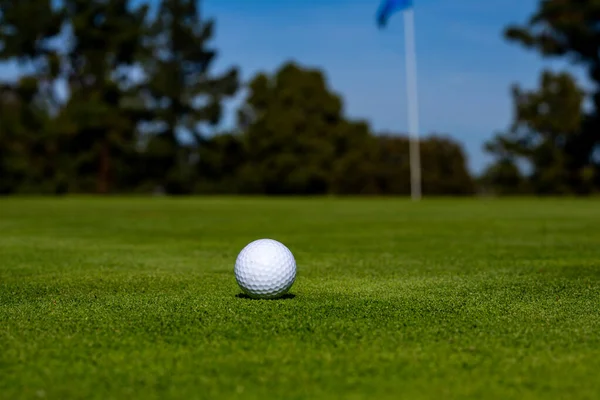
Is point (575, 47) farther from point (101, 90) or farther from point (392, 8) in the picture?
point (101, 90)

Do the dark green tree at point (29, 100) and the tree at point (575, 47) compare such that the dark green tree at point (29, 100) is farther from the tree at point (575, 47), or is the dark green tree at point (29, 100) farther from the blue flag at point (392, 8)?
the tree at point (575, 47)

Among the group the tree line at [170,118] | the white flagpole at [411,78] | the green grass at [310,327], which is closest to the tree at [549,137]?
the tree line at [170,118]

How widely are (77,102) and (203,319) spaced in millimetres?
44604

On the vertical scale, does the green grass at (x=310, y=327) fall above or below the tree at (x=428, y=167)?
below

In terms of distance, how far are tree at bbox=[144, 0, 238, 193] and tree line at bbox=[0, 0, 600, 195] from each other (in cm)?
8

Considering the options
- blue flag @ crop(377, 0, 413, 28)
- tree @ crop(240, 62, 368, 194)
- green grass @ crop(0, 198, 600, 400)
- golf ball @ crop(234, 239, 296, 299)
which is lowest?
green grass @ crop(0, 198, 600, 400)

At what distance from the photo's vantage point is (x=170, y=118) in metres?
49.2

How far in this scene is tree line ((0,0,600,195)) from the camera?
153 ft

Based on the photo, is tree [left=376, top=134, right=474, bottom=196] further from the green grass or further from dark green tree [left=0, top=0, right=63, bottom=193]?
the green grass

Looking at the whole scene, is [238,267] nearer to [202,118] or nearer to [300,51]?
[202,118]

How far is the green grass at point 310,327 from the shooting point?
10.0 feet

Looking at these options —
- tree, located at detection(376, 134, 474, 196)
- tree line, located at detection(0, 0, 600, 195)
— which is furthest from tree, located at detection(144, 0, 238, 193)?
tree, located at detection(376, 134, 474, 196)

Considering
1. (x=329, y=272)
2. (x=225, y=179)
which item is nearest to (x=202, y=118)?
(x=225, y=179)

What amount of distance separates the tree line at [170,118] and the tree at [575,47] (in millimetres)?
85
